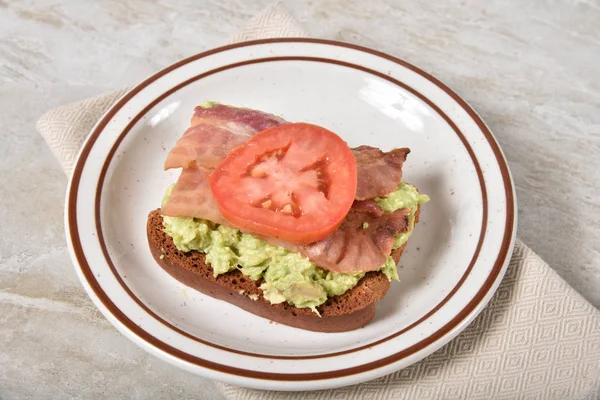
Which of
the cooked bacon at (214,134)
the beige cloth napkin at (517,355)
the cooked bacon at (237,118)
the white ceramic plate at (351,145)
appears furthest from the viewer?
the cooked bacon at (237,118)

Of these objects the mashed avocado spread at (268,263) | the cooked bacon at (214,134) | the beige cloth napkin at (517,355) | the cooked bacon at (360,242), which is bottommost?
the beige cloth napkin at (517,355)

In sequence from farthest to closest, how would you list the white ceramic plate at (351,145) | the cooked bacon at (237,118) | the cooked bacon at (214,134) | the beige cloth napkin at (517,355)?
the cooked bacon at (237,118), the cooked bacon at (214,134), the beige cloth napkin at (517,355), the white ceramic plate at (351,145)

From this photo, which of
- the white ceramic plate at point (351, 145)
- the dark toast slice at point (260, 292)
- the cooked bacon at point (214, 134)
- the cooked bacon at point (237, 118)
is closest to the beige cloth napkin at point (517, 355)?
the white ceramic plate at point (351, 145)

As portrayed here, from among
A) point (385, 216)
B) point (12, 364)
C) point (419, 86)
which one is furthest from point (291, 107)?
point (12, 364)

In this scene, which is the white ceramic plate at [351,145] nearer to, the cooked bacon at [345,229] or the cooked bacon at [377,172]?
the cooked bacon at [345,229]

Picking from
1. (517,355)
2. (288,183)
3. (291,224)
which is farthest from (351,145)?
(517,355)

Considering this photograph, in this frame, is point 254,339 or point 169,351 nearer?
point 169,351

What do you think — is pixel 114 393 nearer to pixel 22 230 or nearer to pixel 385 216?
pixel 22 230

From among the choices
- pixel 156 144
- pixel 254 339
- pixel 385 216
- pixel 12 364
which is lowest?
pixel 12 364
